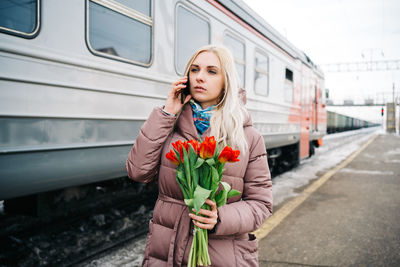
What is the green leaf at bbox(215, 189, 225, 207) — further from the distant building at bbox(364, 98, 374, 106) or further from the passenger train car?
the distant building at bbox(364, 98, 374, 106)

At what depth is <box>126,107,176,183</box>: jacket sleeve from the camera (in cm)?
137

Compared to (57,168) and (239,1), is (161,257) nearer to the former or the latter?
(57,168)

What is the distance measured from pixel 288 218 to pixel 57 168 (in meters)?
2.83

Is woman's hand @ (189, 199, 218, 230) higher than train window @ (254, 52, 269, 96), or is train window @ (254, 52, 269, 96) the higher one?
train window @ (254, 52, 269, 96)

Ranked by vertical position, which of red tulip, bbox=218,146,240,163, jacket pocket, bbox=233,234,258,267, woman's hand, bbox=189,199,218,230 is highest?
red tulip, bbox=218,146,240,163

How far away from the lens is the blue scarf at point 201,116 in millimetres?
1411

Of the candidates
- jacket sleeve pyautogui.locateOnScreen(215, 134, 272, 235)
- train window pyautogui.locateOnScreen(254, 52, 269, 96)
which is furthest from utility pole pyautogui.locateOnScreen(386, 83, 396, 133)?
jacket sleeve pyautogui.locateOnScreen(215, 134, 272, 235)

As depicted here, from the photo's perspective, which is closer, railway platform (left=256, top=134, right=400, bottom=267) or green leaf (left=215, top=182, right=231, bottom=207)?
green leaf (left=215, top=182, right=231, bottom=207)

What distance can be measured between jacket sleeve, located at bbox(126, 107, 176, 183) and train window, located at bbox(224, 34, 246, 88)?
3164mm

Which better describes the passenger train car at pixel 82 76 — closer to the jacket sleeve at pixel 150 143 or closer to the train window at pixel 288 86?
the jacket sleeve at pixel 150 143

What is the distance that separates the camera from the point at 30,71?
208cm

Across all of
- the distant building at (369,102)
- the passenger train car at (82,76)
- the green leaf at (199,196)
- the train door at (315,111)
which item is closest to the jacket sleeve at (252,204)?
the green leaf at (199,196)

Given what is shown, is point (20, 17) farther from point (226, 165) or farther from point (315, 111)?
point (315, 111)

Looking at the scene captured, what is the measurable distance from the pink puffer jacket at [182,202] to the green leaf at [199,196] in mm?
213
